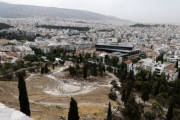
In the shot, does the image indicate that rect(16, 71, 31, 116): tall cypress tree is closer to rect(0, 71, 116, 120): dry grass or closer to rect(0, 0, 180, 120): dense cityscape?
rect(0, 0, 180, 120): dense cityscape

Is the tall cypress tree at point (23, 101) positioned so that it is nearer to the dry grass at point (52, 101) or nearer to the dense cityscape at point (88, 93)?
the dense cityscape at point (88, 93)

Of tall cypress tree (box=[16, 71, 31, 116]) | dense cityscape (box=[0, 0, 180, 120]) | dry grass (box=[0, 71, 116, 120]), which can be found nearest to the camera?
tall cypress tree (box=[16, 71, 31, 116])

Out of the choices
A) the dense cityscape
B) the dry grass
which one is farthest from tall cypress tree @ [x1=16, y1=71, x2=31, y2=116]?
the dry grass

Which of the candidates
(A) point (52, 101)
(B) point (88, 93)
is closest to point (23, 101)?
(A) point (52, 101)

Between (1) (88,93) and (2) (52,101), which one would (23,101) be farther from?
(1) (88,93)

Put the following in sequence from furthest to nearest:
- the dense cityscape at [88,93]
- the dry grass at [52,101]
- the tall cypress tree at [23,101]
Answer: the dry grass at [52,101], the dense cityscape at [88,93], the tall cypress tree at [23,101]

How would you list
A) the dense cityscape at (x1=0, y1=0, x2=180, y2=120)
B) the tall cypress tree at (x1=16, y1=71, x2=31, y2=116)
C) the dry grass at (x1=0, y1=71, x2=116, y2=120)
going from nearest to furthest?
the tall cypress tree at (x1=16, y1=71, x2=31, y2=116)
the dense cityscape at (x1=0, y1=0, x2=180, y2=120)
the dry grass at (x1=0, y1=71, x2=116, y2=120)

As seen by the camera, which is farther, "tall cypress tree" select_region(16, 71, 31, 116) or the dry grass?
the dry grass

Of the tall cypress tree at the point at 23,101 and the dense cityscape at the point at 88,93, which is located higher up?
the tall cypress tree at the point at 23,101

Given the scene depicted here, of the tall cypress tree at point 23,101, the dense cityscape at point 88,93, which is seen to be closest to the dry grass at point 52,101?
the dense cityscape at point 88,93

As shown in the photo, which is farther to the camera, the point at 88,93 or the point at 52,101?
the point at 88,93

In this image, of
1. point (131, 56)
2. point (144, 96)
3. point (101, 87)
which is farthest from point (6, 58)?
point (131, 56)

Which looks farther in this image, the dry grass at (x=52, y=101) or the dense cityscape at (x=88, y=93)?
the dry grass at (x=52, y=101)

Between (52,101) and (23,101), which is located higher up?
(23,101)
